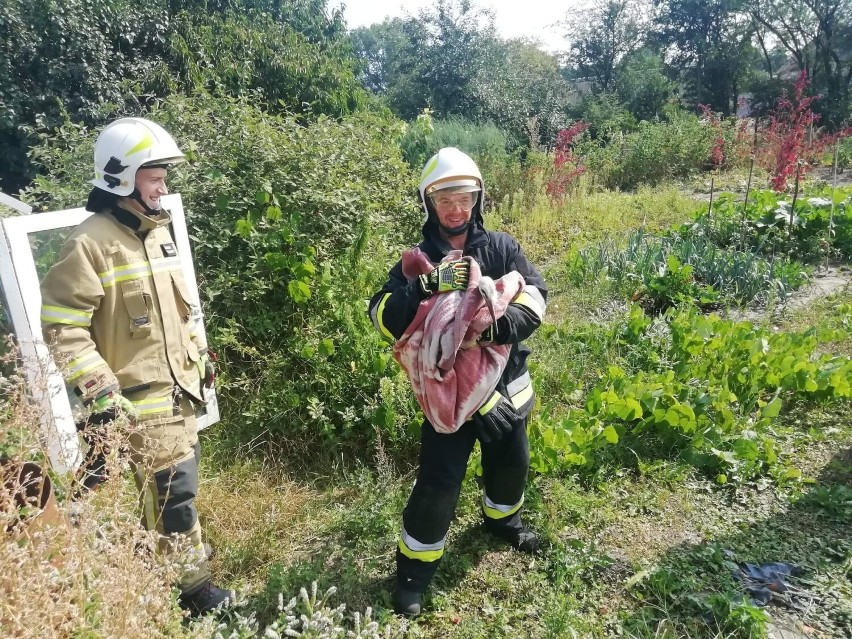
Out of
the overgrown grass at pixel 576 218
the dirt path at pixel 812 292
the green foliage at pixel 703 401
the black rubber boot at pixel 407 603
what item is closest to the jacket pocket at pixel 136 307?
the black rubber boot at pixel 407 603

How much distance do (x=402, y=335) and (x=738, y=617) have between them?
1.71 metres

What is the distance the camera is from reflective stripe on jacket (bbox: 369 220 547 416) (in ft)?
7.39

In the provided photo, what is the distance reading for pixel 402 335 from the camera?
2303mm

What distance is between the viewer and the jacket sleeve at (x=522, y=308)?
2225 mm

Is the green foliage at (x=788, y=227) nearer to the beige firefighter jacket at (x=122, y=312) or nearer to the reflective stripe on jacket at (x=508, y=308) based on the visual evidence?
the reflective stripe on jacket at (x=508, y=308)

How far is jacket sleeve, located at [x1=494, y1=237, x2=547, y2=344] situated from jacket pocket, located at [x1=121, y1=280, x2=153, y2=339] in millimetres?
1381

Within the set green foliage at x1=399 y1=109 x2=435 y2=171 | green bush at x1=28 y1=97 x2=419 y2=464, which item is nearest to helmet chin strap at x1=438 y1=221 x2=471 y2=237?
green bush at x1=28 y1=97 x2=419 y2=464

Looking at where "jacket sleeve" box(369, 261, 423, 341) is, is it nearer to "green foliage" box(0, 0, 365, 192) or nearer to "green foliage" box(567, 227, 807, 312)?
"green foliage" box(567, 227, 807, 312)

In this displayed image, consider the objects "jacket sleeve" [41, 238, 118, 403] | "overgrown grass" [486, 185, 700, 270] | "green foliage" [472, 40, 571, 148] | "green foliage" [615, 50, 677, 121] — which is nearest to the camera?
"jacket sleeve" [41, 238, 118, 403]

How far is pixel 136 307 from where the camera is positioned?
2.21m

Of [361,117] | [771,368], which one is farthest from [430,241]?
[361,117]

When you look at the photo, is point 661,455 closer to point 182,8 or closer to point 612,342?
point 612,342

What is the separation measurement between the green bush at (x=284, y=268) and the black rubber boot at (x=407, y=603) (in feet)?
3.33

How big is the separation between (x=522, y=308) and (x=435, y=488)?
820 mm
